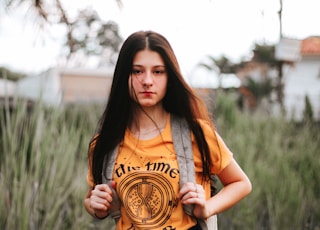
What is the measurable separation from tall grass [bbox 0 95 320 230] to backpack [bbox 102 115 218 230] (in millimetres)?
1002

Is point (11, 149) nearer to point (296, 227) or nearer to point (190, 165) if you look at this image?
point (190, 165)

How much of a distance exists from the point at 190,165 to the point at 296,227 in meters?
2.26

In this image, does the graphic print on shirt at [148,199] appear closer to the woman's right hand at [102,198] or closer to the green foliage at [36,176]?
the woman's right hand at [102,198]

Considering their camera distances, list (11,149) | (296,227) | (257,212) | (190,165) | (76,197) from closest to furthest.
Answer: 1. (190,165)
2. (11,149)
3. (76,197)
4. (296,227)
5. (257,212)

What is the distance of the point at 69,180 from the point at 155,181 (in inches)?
71.0

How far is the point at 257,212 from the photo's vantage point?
352 cm

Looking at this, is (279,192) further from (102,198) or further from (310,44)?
(310,44)

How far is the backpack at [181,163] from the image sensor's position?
4.43 feet

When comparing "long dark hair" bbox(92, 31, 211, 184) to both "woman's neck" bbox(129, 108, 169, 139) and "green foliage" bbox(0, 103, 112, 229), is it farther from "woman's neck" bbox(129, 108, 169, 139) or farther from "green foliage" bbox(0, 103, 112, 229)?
"green foliage" bbox(0, 103, 112, 229)

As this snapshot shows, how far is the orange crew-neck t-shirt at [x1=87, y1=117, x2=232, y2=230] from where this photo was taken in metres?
1.35

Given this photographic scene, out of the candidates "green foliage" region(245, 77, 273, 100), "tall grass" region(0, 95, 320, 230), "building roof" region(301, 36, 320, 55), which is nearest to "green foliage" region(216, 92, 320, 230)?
"tall grass" region(0, 95, 320, 230)

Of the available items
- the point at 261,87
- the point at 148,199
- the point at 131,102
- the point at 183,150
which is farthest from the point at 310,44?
the point at 261,87

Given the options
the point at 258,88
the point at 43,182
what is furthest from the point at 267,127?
the point at 258,88

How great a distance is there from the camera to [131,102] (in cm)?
155
